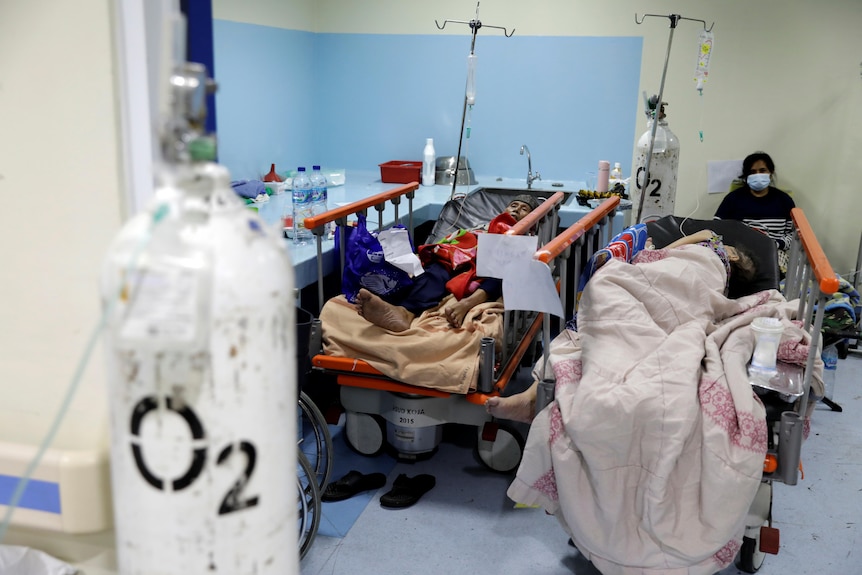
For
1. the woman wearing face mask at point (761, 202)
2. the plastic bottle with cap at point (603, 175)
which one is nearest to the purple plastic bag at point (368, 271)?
the plastic bottle with cap at point (603, 175)

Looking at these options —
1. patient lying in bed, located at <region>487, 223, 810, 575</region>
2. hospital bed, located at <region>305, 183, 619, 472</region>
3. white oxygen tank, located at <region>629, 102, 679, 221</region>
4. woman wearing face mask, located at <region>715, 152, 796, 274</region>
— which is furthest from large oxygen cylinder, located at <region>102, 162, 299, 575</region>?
woman wearing face mask, located at <region>715, 152, 796, 274</region>

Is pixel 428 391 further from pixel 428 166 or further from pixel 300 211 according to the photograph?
pixel 428 166

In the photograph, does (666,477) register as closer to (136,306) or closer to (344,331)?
(344,331)

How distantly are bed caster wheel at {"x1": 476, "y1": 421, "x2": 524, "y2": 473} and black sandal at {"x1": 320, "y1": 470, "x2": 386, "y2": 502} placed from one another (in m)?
0.39

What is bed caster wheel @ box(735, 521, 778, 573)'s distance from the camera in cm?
219

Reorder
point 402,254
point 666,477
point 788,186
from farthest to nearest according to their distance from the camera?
point 788,186
point 402,254
point 666,477

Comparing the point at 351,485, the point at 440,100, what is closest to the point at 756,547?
the point at 351,485

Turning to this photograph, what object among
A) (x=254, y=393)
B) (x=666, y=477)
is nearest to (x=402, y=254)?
(x=666, y=477)

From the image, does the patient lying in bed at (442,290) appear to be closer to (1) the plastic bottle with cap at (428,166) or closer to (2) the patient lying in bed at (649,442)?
(2) the patient lying in bed at (649,442)

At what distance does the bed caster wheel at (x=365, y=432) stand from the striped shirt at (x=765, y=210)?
2.57 metres

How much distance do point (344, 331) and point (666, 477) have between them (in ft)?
4.01

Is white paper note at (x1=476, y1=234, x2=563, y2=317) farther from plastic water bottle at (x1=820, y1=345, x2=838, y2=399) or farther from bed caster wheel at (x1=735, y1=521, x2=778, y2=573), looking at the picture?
plastic water bottle at (x1=820, y1=345, x2=838, y2=399)

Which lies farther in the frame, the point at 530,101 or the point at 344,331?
the point at 530,101

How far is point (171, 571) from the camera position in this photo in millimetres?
827
